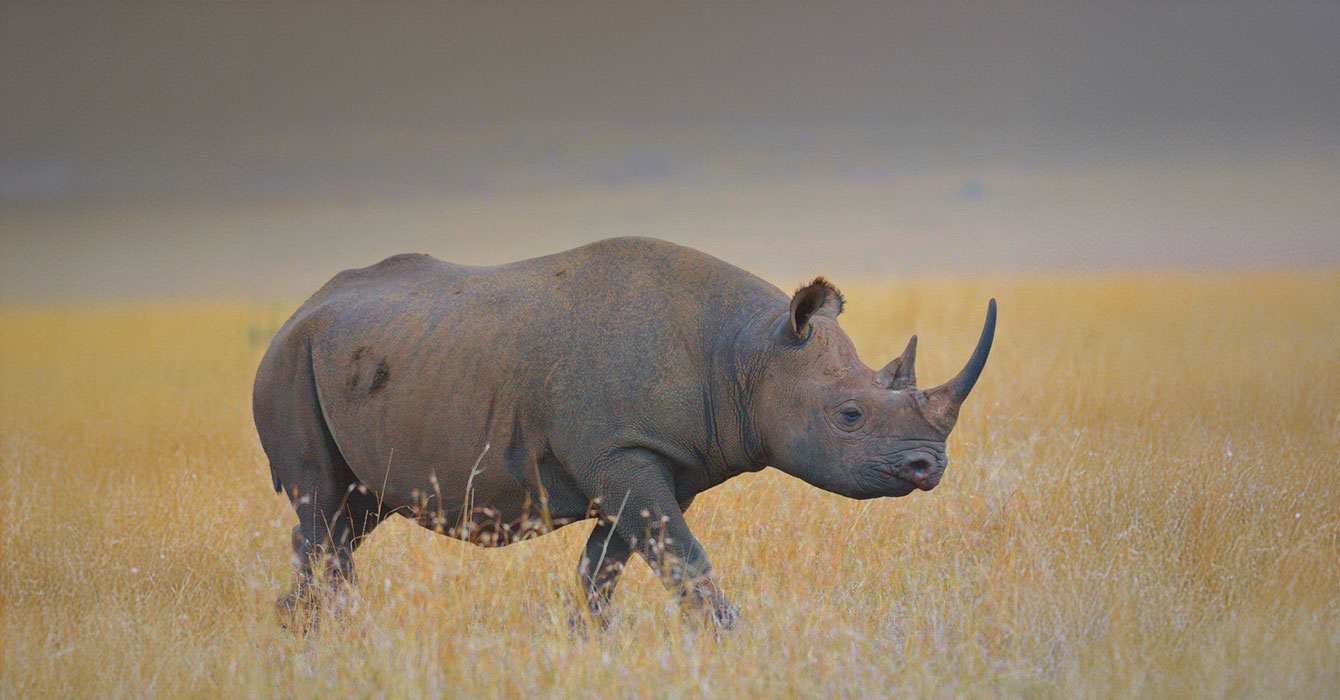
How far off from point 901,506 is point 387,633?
3.95 meters

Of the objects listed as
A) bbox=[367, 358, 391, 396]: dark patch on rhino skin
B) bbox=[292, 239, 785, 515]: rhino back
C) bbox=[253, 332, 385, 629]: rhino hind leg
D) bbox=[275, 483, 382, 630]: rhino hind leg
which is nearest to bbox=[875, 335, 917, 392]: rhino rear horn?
bbox=[292, 239, 785, 515]: rhino back

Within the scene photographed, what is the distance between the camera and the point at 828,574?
25.2 ft

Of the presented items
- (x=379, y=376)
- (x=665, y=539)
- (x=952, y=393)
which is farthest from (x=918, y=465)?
(x=379, y=376)

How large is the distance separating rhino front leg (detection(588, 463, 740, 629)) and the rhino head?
56cm

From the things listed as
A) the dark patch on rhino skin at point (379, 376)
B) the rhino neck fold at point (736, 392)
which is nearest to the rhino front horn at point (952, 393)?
the rhino neck fold at point (736, 392)

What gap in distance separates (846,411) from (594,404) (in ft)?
4.04

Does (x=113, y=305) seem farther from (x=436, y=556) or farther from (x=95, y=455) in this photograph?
(x=436, y=556)

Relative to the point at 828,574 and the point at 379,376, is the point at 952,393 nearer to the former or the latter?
the point at 828,574

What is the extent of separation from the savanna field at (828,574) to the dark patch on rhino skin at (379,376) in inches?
37.4

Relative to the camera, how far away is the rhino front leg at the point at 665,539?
6391 millimetres

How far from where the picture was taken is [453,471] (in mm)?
6980

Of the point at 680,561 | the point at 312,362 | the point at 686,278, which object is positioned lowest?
the point at 680,561

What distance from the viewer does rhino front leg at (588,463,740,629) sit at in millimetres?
6391

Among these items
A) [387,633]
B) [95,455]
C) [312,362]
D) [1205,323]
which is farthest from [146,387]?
[1205,323]
